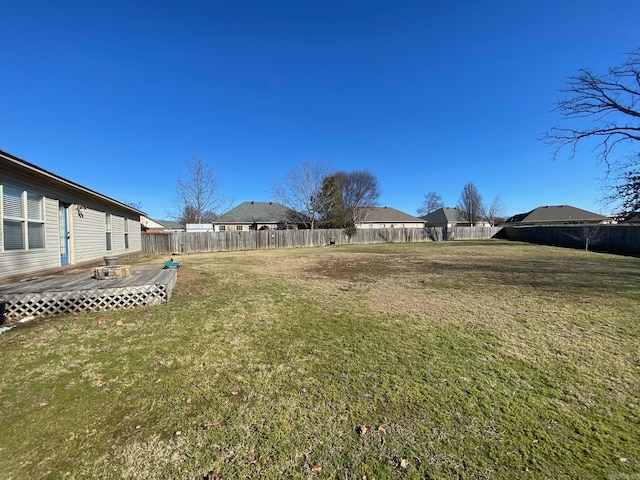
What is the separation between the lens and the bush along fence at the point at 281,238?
18219 millimetres

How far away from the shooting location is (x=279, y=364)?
3.22m

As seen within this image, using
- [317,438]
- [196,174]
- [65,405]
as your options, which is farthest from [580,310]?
[196,174]

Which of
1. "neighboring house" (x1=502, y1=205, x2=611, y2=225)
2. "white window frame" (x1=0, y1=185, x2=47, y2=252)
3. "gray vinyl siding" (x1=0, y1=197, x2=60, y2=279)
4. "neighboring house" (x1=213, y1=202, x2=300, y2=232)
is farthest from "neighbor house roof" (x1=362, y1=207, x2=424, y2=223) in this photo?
"white window frame" (x1=0, y1=185, x2=47, y2=252)

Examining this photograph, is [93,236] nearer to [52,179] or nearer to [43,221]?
[43,221]

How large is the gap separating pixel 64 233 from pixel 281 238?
15517 mm

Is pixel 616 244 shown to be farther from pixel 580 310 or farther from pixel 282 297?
pixel 282 297

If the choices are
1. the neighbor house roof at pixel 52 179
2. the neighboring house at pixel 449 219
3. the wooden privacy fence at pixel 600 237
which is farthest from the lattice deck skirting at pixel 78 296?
the neighboring house at pixel 449 219

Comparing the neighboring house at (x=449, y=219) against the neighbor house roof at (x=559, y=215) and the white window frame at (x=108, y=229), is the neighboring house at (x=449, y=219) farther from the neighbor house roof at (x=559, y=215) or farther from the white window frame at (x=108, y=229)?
the white window frame at (x=108, y=229)

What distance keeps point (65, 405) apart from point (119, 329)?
191 cm

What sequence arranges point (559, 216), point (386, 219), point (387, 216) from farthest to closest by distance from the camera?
point (559, 216)
point (387, 216)
point (386, 219)

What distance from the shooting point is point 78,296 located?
16.3 feet

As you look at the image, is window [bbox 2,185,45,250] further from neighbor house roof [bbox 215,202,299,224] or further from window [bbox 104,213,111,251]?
neighbor house roof [bbox 215,202,299,224]

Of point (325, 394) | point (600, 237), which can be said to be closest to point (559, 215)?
point (600, 237)

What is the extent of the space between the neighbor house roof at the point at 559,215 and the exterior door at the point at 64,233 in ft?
175
